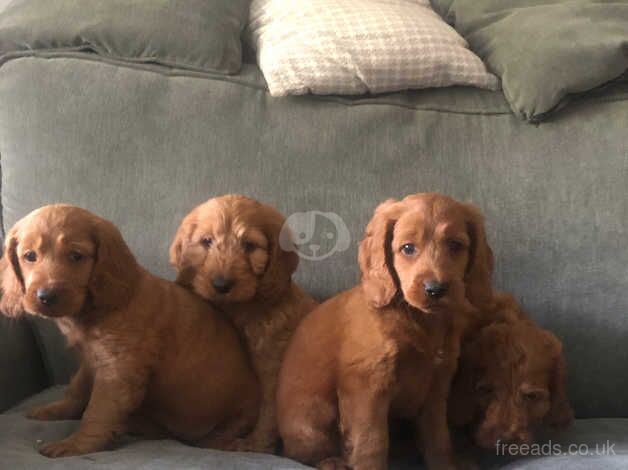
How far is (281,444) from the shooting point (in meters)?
1.73

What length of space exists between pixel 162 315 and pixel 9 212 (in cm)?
71

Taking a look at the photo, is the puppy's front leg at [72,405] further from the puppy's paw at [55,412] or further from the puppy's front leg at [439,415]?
the puppy's front leg at [439,415]

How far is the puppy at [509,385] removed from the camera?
1.60 meters

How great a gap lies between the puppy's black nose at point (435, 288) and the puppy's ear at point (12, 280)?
0.89m

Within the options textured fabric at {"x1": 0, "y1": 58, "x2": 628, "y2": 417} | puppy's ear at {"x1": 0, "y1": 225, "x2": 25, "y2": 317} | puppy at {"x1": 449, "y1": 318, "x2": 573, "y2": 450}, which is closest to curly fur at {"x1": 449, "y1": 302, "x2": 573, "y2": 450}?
puppy at {"x1": 449, "y1": 318, "x2": 573, "y2": 450}

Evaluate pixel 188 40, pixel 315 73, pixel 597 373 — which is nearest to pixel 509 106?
pixel 315 73

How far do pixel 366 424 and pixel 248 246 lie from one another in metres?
0.51

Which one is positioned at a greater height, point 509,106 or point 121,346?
point 509,106

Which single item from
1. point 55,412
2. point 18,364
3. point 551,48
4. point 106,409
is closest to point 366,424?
point 106,409

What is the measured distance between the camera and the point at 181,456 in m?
1.53

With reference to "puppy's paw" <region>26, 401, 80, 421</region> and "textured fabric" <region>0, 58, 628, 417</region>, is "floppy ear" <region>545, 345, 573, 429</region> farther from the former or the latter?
"puppy's paw" <region>26, 401, 80, 421</region>

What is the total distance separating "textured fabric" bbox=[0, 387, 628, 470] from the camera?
1454 millimetres

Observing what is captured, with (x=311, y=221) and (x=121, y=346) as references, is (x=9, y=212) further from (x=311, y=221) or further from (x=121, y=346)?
(x=311, y=221)

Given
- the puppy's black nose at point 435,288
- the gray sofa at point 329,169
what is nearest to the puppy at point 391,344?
the puppy's black nose at point 435,288
